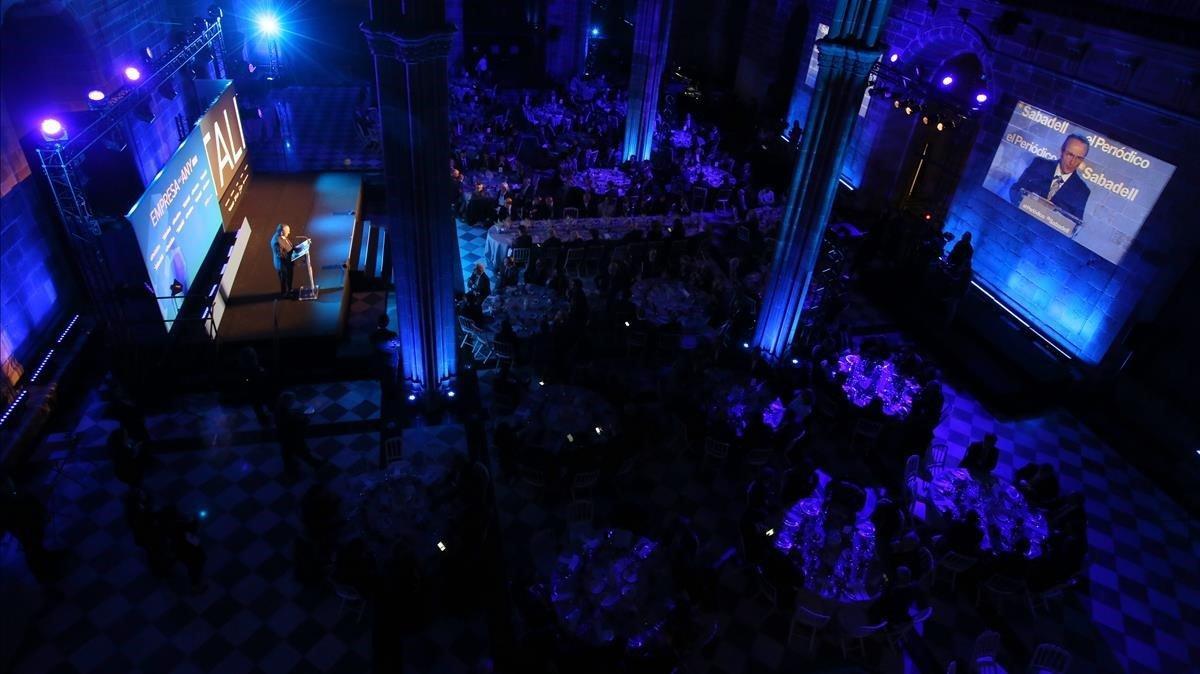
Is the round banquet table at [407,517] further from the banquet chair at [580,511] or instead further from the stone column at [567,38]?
the stone column at [567,38]

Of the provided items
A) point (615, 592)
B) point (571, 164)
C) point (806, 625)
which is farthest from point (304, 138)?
point (806, 625)

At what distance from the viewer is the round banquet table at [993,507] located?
7746mm

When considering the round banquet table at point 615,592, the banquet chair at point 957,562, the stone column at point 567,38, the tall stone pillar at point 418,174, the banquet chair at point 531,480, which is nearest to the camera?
the round banquet table at point 615,592

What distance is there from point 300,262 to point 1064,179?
14.2m

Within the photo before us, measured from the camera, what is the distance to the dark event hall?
714cm

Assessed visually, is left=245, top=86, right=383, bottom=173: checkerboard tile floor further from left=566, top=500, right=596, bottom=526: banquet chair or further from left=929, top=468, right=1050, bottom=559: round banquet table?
left=929, top=468, right=1050, bottom=559: round banquet table

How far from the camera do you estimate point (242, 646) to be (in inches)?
275

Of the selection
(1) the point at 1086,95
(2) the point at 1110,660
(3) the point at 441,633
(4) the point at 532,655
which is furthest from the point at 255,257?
(1) the point at 1086,95

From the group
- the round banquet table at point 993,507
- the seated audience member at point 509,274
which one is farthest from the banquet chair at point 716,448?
the seated audience member at point 509,274

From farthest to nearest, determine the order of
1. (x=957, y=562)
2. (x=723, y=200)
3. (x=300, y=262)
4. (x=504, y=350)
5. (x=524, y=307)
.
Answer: (x=723, y=200) → (x=300, y=262) → (x=524, y=307) → (x=504, y=350) → (x=957, y=562)

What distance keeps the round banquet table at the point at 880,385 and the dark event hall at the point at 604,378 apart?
0.08 meters

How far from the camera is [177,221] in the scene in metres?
11.2

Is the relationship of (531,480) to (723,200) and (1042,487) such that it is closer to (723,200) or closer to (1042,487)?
(1042,487)

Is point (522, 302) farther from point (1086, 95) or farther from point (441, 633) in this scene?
point (1086, 95)
